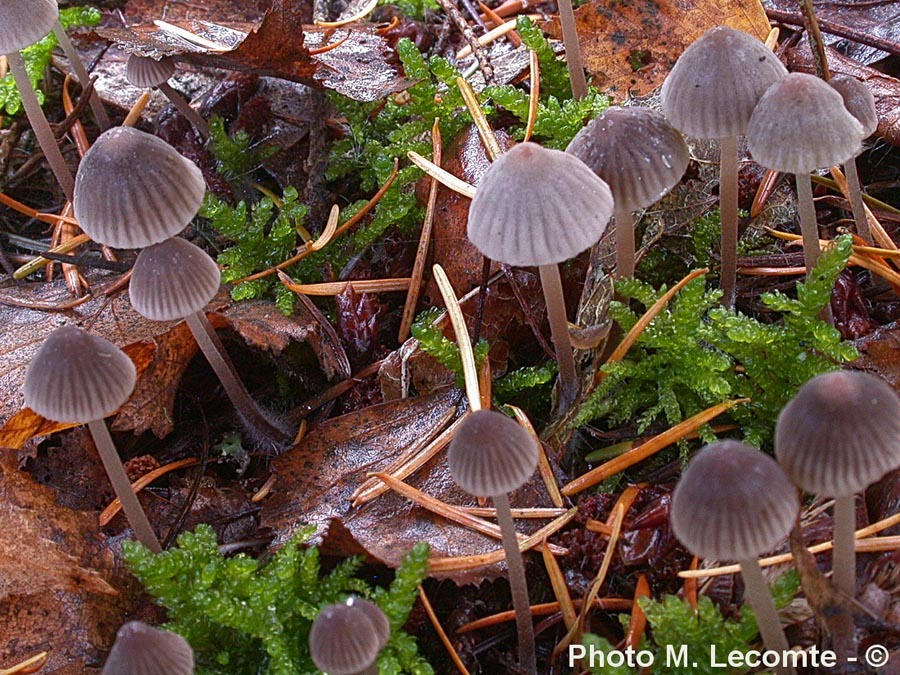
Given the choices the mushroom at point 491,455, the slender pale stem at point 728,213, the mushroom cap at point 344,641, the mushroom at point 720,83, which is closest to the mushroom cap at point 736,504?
the mushroom at point 491,455

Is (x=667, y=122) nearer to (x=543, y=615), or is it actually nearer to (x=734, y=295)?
(x=734, y=295)

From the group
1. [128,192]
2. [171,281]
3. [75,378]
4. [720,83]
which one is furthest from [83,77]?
[720,83]

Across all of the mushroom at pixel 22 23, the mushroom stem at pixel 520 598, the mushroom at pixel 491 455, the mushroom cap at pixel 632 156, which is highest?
the mushroom at pixel 22 23

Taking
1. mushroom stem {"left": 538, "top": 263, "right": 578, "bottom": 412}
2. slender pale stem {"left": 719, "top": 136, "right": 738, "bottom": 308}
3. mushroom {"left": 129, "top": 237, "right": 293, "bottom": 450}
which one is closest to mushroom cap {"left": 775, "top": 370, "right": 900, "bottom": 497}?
mushroom stem {"left": 538, "top": 263, "right": 578, "bottom": 412}

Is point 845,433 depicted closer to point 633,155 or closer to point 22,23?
point 633,155

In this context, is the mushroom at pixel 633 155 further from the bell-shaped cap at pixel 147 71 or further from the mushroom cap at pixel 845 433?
the bell-shaped cap at pixel 147 71

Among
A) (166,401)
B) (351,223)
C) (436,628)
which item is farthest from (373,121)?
(436,628)

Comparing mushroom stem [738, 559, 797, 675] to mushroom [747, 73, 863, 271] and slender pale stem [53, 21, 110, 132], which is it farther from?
slender pale stem [53, 21, 110, 132]

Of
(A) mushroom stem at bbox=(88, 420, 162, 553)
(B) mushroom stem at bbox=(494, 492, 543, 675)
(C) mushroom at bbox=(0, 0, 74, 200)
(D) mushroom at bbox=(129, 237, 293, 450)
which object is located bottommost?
(B) mushroom stem at bbox=(494, 492, 543, 675)
